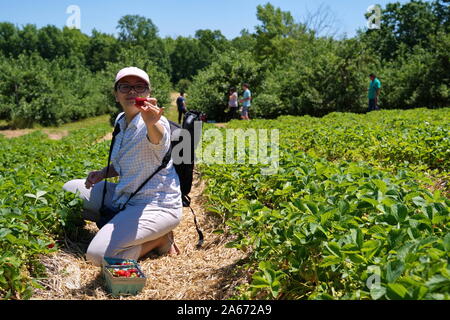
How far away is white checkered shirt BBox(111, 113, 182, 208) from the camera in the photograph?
128 inches

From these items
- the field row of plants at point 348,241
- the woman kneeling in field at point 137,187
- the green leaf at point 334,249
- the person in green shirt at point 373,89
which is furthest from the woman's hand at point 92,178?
the person in green shirt at point 373,89

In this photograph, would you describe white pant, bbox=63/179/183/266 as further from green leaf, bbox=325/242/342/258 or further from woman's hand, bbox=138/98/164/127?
green leaf, bbox=325/242/342/258

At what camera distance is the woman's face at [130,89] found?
3273 millimetres

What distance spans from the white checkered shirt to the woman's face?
145 mm

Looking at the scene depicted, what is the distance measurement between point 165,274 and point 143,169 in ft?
2.75

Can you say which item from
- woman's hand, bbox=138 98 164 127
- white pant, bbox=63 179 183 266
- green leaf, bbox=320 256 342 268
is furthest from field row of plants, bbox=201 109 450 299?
woman's hand, bbox=138 98 164 127

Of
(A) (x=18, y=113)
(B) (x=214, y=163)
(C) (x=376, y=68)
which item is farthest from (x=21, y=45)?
(B) (x=214, y=163)

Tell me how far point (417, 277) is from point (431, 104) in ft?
61.7

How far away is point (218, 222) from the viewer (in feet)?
13.1

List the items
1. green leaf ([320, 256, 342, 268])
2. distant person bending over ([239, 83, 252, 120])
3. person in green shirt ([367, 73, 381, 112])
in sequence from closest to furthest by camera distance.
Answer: green leaf ([320, 256, 342, 268]) < person in green shirt ([367, 73, 381, 112]) < distant person bending over ([239, 83, 252, 120])

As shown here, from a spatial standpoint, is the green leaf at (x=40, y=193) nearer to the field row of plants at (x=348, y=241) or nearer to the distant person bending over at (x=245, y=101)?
the field row of plants at (x=348, y=241)

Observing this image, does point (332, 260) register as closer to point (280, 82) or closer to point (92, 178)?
point (92, 178)
